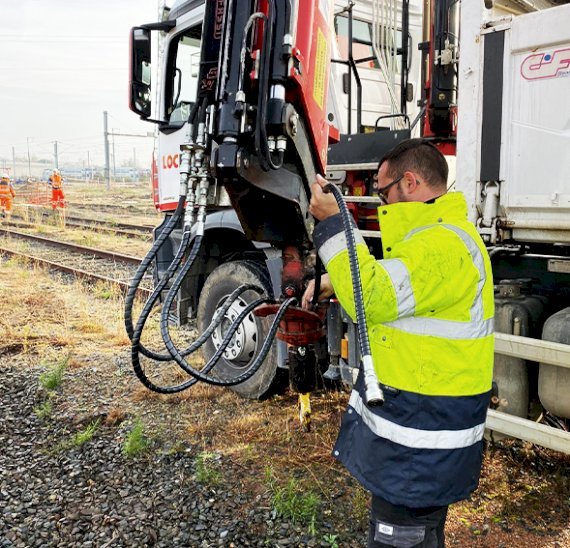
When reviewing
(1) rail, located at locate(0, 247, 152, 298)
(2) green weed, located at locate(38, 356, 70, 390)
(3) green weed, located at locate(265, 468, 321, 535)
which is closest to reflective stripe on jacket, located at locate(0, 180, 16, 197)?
(1) rail, located at locate(0, 247, 152, 298)

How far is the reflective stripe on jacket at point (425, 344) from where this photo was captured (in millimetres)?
1811

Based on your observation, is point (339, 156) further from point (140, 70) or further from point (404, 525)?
point (404, 525)

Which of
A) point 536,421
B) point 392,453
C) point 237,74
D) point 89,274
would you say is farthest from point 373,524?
point 89,274

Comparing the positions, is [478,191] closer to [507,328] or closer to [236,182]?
[507,328]

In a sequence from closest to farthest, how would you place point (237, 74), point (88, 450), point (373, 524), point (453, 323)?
point (453, 323) → point (373, 524) → point (237, 74) → point (88, 450)

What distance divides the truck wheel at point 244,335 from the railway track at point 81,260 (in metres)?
3.34

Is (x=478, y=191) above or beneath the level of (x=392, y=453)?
above

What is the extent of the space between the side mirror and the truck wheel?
54.3 inches

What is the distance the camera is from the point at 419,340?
1898mm

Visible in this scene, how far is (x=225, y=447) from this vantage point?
3770 mm

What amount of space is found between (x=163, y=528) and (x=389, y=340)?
171 centimetres

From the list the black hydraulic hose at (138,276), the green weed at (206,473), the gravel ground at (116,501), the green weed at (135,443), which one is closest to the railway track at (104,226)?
the green weed at (135,443)

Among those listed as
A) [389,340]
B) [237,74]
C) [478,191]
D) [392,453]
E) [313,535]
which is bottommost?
[313,535]

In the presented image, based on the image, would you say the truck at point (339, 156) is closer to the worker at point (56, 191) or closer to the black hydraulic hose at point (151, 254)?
the black hydraulic hose at point (151, 254)
